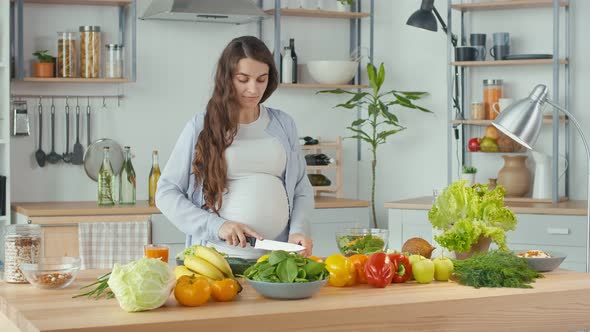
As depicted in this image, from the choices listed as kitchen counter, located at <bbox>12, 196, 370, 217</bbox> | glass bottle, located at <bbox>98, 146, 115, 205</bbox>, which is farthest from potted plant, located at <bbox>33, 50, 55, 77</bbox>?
kitchen counter, located at <bbox>12, 196, 370, 217</bbox>

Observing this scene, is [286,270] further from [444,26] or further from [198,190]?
[444,26]

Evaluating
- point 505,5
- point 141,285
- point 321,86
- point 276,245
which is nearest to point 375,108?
point 321,86

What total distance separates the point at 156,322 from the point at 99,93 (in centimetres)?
346

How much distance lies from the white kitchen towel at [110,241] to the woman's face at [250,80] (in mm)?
1784

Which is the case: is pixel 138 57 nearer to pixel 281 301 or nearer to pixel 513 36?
pixel 513 36

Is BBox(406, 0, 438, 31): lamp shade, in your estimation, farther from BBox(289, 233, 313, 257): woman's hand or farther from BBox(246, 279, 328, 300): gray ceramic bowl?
BBox(246, 279, 328, 300): gray ceramic bowl

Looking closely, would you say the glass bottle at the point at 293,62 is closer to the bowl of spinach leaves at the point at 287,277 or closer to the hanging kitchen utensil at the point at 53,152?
the hanging kitchen utensil at the point at 53,152

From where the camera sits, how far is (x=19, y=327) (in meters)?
2.25

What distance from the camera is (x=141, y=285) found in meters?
2.25

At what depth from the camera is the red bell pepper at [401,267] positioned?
2748 mm

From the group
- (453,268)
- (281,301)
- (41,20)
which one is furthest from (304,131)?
(281,301)

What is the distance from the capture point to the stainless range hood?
5062 millimetres

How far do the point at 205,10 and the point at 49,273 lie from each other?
2791 millimetres

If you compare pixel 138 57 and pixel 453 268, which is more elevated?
pixel 138 57
